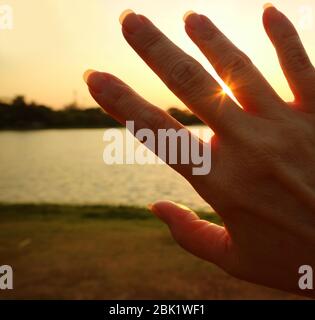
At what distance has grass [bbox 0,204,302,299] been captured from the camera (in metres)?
4.31

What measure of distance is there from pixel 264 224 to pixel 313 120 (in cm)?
30

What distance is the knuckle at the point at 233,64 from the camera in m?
1.14

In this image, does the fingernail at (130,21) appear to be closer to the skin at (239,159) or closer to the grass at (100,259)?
the skin at (239,159)

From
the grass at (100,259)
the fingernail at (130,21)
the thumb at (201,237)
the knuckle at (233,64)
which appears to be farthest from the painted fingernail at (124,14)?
the grass at (100,259)

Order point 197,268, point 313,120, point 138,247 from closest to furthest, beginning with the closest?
point 313,120 < point 197,268 < point 138,247

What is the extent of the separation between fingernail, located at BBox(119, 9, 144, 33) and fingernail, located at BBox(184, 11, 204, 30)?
4.8 inches

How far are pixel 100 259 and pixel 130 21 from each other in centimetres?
448

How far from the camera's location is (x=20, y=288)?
14.1 feet

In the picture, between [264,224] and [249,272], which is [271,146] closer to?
[264,224]

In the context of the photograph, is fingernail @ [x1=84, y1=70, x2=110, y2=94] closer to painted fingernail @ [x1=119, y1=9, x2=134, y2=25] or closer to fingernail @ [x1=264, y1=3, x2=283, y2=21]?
painted fingernail @ [x1=119, y1=9, x2=134, y2=25]

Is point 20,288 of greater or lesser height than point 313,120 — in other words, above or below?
below

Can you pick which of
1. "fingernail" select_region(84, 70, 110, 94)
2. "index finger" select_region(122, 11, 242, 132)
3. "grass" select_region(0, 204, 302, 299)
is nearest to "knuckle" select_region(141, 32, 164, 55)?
"index finger" select_region(122, 11, 242, 132)

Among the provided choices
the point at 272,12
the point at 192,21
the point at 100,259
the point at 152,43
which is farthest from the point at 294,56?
the point at 100,259

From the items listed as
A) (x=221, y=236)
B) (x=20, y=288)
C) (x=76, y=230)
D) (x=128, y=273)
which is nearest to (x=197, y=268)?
(x=128, y=273)
